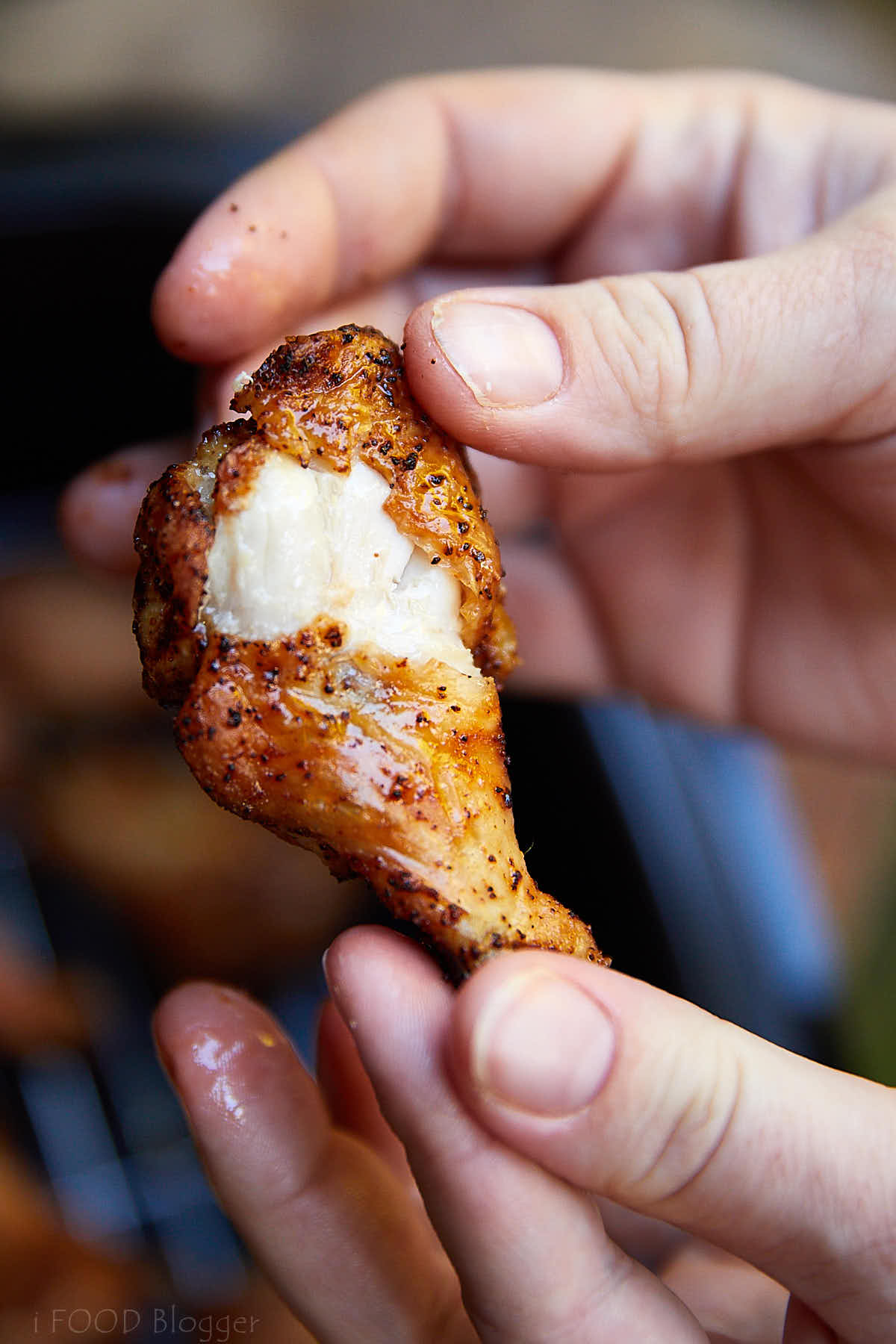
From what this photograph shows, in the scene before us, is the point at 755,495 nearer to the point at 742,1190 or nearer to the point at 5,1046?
the point at 742,1190

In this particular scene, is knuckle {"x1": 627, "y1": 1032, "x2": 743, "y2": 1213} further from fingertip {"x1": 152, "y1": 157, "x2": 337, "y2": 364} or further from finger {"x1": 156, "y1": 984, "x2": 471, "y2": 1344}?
fingertip {"x1": 152, "y1": 157, "x2": 337, "y2": 364}

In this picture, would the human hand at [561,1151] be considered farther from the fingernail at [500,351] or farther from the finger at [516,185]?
the finger at [516,185]

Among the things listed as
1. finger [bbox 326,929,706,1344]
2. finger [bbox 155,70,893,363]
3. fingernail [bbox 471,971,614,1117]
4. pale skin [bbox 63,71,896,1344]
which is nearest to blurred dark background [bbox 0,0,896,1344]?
pale skin [bbox 63,71,896,1344]

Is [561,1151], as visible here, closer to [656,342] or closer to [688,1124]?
[688,1124]

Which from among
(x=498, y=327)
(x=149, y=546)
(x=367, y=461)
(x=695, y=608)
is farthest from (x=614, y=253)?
(x=149, y=546)

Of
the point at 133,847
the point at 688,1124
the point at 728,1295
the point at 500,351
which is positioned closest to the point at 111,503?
the point at 133,847

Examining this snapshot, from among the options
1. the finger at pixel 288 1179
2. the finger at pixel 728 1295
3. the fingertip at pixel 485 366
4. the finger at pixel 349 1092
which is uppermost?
the fingertip at pixel 485 366

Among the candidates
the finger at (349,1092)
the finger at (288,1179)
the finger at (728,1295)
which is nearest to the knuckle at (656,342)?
the finger at (288,1179)
